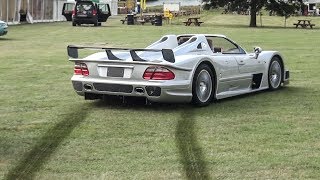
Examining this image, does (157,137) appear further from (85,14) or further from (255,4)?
(255,4)

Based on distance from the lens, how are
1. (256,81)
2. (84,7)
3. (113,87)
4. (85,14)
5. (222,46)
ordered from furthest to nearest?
1. (84,7)
2. (85,14)
3. (256,81)
4. (222,46)
5. (113,87)

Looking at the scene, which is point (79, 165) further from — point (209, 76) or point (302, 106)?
point (302, 106)

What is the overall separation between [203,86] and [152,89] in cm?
102

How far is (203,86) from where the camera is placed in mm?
9672

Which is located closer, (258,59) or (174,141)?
(174,141)

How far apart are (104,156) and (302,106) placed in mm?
4420

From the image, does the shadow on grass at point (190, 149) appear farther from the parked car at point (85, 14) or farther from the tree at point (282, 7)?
the tree at point (282, 7)

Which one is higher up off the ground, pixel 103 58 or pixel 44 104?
pixel 103 58

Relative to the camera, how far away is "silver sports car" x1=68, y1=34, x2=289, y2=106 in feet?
29.8

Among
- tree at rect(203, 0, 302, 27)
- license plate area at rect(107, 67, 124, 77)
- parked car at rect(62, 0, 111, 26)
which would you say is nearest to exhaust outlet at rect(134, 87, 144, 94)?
license plate area at rect(107, 67, 124, 77)

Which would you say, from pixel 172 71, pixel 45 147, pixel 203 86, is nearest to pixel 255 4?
pixel 203 86

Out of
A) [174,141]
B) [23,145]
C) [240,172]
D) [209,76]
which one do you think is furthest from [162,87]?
[240,172]

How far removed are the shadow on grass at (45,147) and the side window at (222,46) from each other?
9.10ft

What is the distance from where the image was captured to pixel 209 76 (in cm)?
976
